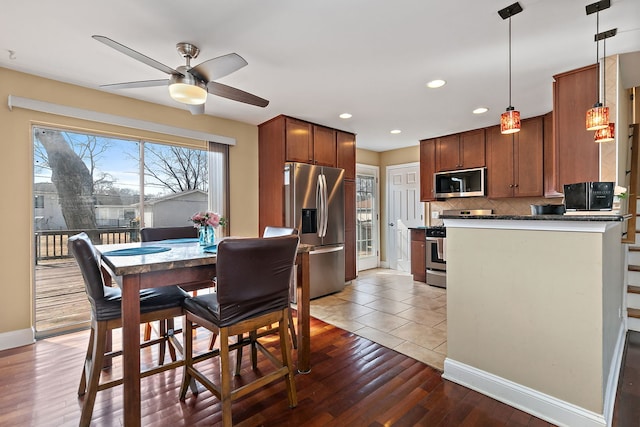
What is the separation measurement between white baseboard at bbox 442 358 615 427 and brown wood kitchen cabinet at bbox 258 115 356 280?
255 centimetres

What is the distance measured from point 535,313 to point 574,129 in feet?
6.11

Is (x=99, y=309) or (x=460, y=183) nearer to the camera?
(x=99, y=309)

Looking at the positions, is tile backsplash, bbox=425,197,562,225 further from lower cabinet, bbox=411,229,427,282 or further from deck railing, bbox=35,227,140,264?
deck railing, bbox=35,227,140,264

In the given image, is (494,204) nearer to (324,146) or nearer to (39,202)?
(324,146)

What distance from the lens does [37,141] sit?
284 cm

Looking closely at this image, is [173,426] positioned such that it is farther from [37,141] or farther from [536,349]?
[37,141]

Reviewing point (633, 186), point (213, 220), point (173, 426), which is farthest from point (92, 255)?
point (633, 186)

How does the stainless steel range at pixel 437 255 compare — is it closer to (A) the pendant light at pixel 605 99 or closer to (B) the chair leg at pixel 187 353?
(A) the pendant light at pixel 605 99

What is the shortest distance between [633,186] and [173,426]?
4932mm

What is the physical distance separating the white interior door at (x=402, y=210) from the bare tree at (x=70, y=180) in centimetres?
481

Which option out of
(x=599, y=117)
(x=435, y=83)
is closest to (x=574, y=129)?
(x=599, y=117)

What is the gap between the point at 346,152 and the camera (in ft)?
15.6

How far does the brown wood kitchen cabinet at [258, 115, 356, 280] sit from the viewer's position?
392 cm

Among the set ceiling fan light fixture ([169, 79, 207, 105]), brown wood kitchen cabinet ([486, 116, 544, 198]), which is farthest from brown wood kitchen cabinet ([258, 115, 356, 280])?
brown wood kitchen cabinet ([486, 116, 544, 198])
